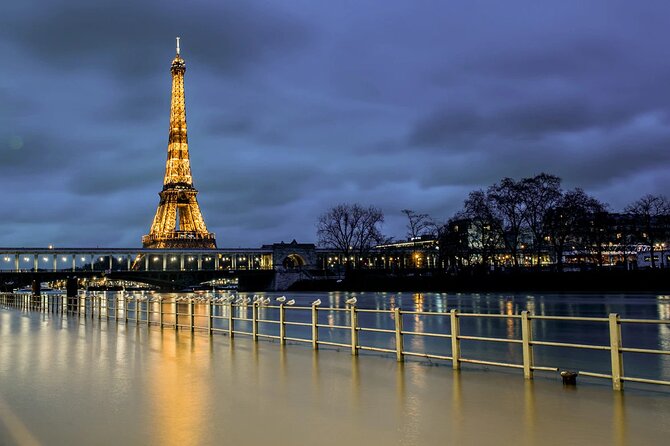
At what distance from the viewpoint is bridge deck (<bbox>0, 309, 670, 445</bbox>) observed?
783 cm

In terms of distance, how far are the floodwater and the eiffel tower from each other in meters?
134

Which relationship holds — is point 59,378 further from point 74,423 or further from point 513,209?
point 513,209

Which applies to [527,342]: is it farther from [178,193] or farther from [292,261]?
[292,261]

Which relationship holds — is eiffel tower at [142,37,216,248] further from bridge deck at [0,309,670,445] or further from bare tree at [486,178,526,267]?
bridge deck at [0,309,670,445]

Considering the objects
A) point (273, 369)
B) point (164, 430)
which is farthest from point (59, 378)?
point (164, 430)

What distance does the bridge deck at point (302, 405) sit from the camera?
783 cm

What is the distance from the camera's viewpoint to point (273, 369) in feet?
45.6

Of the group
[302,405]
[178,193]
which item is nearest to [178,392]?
[302,405]

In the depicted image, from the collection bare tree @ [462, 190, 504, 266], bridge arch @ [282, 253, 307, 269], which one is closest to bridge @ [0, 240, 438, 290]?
bridge arch @ [282, 253, 307, 269]

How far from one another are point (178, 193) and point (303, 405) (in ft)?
461

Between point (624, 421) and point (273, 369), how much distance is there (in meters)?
7.27

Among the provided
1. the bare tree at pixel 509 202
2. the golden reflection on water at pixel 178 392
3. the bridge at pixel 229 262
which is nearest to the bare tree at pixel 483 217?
the bare tree at pixel 509 202

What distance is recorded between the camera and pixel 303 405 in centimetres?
980

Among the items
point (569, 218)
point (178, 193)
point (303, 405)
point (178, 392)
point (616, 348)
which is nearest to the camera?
point (303, 405)
